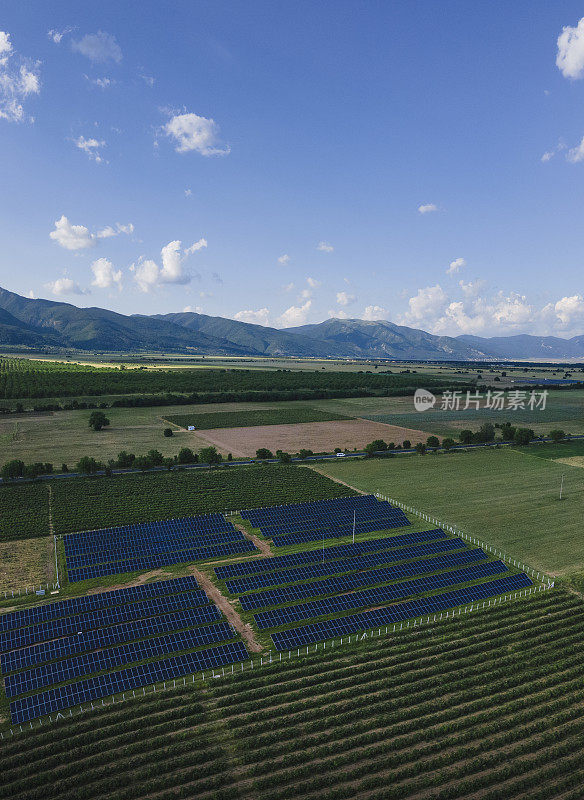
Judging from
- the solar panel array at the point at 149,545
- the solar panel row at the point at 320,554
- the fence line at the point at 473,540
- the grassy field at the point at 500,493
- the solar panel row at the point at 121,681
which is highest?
the grassy field at the point at 500,493

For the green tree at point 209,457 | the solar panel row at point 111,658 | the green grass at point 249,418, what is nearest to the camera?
the solar panel row at point 111,658

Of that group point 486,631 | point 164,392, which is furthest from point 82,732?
point 164,392

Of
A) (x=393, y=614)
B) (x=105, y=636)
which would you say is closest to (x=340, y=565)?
(x=393, y=614)

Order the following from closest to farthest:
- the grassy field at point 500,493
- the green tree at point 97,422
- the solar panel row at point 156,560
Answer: the solar panel row at point 156,560, the grassy field at point 500,493, the green tree at point 97,422

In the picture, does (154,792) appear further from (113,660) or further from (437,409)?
(437,409)

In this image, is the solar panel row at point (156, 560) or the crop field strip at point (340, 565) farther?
the solar panel row at point (156, 560)

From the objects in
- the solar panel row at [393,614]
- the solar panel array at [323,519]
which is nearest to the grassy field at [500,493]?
the solar panel array at [323,519]

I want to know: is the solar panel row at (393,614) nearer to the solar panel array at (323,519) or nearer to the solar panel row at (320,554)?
the solar panel row at (320,554)
